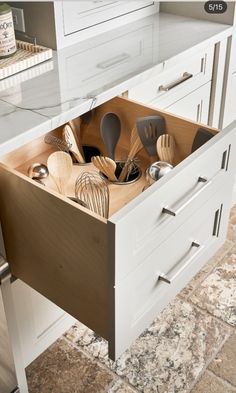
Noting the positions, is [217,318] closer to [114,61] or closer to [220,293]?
[220,293]

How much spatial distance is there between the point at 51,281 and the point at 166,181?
32 cm

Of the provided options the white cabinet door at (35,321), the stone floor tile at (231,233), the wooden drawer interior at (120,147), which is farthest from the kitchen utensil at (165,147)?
the stone floor tile at (231,233)

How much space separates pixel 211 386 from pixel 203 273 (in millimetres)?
442

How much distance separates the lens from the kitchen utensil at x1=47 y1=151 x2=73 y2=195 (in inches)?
43.7

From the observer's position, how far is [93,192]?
3.59 ft

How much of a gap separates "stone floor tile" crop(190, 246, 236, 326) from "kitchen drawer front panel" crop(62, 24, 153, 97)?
78cm

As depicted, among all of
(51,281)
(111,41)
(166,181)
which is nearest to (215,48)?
(111,41)

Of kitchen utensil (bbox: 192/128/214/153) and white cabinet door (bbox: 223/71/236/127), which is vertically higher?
kitchen utensil (bbox: 192/128/214/153)

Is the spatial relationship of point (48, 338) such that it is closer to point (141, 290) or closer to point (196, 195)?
point (141, 290)

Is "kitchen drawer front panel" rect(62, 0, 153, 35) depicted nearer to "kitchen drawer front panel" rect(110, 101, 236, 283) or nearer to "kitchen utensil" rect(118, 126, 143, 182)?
"kitchen utensil" rect(118, 126, 143, 182)

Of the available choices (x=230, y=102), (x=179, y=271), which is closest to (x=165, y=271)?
(x=179, y=271)

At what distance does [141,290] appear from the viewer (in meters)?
0.96

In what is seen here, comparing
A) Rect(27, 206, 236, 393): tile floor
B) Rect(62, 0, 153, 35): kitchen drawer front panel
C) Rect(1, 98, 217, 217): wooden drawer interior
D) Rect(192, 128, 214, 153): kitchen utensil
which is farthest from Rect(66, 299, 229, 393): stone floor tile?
Rect(62, 0, 153, 35): kitchen drawer front panel

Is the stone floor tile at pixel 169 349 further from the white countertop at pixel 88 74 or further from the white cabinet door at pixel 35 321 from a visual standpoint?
the white countertop at pixel 88 74
